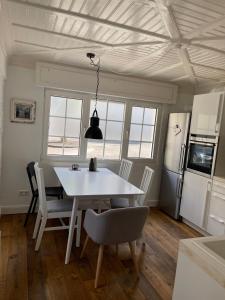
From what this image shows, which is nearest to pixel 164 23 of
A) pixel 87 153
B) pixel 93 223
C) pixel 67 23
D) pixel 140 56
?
pixel 67 23

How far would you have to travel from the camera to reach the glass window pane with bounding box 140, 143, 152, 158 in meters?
4.31

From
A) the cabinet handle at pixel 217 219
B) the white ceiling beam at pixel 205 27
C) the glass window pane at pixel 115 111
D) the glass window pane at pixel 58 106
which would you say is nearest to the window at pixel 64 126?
the glass window pane at pixel 58 106

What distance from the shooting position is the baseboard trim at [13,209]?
139 inches

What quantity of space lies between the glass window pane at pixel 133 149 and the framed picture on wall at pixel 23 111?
1718mm

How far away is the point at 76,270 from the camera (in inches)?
92.5

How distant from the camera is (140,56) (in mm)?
2867

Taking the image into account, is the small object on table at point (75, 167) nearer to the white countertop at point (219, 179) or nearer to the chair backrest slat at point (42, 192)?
the chair backrest slat at point (42, 192)

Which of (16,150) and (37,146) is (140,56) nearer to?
(37,146)

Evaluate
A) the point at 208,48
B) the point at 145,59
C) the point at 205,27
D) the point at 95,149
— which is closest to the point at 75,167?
the point at 95,149

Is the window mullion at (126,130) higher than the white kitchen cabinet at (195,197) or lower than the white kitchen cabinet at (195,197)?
higher

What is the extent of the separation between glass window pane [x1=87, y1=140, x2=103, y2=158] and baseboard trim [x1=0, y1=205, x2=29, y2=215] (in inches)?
51.7

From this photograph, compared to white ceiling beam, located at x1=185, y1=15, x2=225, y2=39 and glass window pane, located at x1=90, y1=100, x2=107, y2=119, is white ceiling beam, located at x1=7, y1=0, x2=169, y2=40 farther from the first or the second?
glass window pane, located at x1=90, y1=100, x2=107, y2=119

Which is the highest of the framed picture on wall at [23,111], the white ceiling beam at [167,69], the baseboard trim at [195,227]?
the white ceiling beam at [167,69]

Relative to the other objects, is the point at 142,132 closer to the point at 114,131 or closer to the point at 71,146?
the point at 114,131
